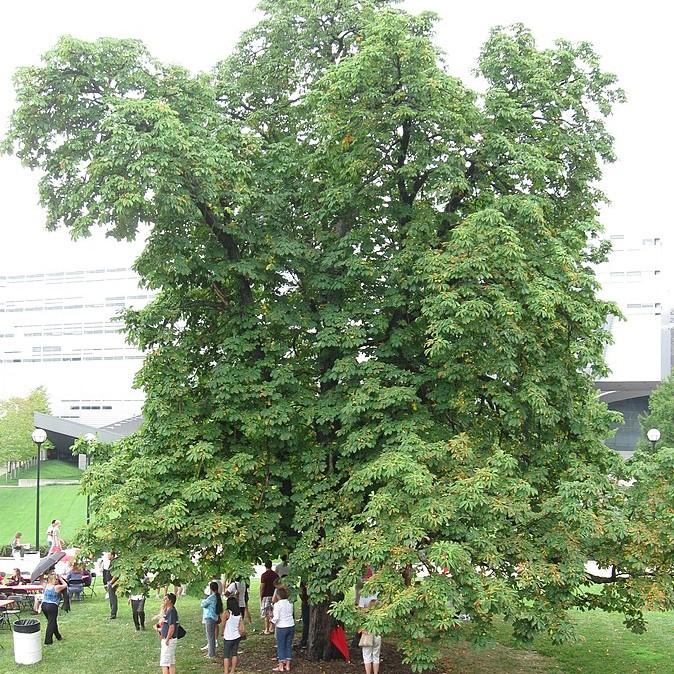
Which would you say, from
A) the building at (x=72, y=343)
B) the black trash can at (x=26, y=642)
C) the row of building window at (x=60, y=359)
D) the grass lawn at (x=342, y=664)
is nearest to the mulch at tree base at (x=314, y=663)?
the grass lawn at (x=342, y=664)

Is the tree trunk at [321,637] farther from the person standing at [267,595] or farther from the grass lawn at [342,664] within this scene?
the person standing at [267,595]

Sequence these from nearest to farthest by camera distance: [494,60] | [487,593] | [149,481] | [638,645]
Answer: [487,593] < [149,481] < [494,60] < [638,645]

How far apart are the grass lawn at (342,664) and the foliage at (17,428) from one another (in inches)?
1647

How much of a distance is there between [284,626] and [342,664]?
1.76 metres

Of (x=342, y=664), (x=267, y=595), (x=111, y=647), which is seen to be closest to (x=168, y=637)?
A: (x=342, y=664)

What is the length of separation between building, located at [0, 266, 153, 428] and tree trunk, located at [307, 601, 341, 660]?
178ft

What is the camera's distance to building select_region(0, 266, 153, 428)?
6931 cm

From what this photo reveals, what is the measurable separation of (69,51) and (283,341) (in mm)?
6047

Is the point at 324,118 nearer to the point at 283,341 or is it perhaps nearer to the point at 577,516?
the point at 283,341

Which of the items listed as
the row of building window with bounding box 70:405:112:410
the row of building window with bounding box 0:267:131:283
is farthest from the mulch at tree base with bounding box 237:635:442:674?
the row of building window with bounding box 70:405:112:410

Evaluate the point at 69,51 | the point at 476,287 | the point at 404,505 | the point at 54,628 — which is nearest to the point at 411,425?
the point at 404,505

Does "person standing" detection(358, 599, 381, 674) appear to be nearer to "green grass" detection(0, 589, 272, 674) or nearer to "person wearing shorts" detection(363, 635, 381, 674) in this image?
"person wearing shorts" detection(363, 635, 381, 674)

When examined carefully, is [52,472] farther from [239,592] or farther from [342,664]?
[342,664]

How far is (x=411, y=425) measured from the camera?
12.6m
